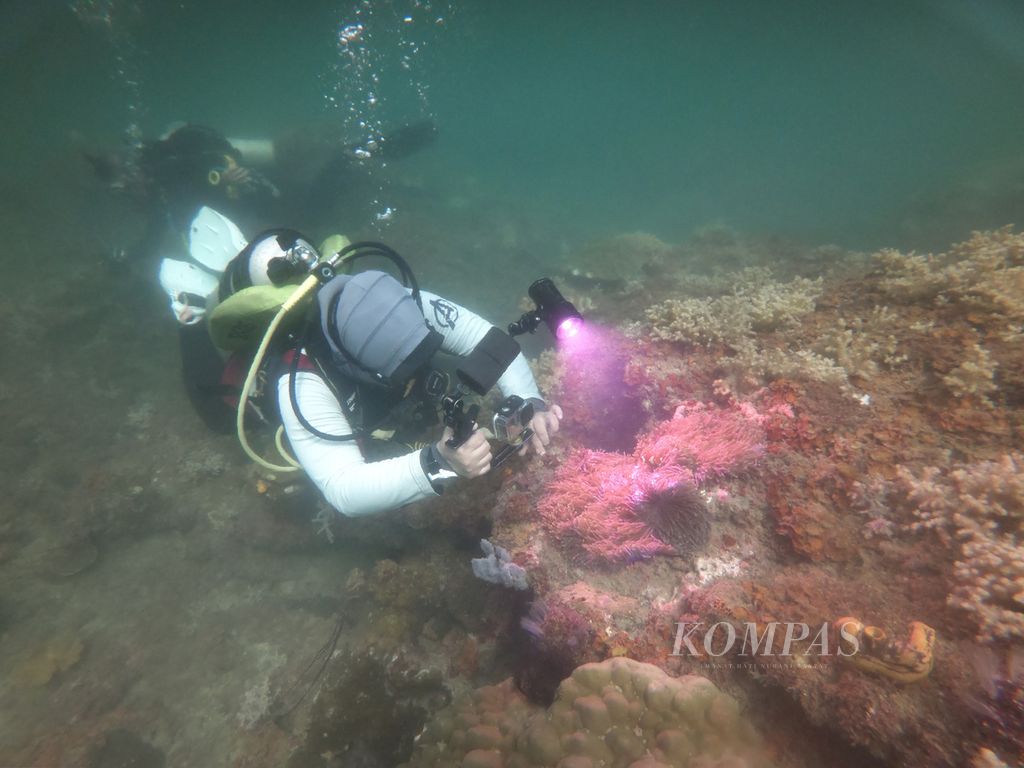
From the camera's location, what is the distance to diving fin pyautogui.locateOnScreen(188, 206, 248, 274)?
14.3 feet

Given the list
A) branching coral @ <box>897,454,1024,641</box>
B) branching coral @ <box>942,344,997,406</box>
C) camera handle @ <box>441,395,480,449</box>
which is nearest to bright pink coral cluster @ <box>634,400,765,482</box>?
branching coral @ <box>897,454,1024,641</box>

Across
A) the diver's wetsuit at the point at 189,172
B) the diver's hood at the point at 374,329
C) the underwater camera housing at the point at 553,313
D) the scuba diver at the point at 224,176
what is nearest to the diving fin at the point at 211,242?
the diver's hood at the point at 374,329

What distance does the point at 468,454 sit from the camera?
270 centimetres

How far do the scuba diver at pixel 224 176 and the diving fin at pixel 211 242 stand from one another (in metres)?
6.20

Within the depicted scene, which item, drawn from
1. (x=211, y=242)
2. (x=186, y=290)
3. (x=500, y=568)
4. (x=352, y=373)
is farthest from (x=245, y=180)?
(x=500, y=568)

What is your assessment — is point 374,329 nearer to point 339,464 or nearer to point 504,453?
point 339,464

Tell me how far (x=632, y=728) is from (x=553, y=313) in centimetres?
262

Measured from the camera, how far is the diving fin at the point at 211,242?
436cm

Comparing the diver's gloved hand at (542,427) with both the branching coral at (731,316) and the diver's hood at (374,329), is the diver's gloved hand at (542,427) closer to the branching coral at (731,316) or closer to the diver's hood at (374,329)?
the diver's hood at (374,329)

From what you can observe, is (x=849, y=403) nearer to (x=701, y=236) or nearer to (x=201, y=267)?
(x=201, y=267)

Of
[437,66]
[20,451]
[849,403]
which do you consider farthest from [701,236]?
[437,66]

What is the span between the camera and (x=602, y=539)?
302 cm

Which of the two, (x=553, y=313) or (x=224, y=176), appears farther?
(x=224, y=176)

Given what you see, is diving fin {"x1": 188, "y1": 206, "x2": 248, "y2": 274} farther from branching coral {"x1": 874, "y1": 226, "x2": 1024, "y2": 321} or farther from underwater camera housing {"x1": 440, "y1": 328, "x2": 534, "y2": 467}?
branching coral {"x1": 874, "y1": 226, "x2": 1024, "y2": 321}
